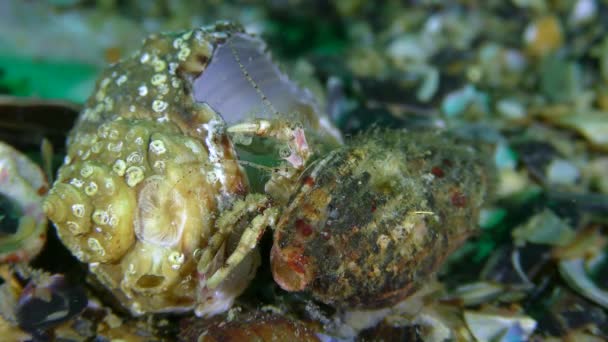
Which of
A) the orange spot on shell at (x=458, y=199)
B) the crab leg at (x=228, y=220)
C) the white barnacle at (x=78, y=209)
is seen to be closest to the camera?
the white barnacle at (x=78, y=209)

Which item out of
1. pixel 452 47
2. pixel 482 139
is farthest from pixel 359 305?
pixel 452 47

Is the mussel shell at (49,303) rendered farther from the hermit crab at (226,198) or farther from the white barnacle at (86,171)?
the white barnacle at (86,171)

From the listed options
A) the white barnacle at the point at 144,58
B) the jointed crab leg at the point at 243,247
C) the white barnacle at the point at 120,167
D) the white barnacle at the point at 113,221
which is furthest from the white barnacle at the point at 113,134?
the jointed crab leg at the point at 243,247

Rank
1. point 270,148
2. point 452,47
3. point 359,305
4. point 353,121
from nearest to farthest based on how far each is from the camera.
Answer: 1. point 359,305
2. point 270,148
3. point 353,121
4. point 452,47

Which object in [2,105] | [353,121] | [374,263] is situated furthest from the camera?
[353,121]

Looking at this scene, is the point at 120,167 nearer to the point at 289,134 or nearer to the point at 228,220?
the point at 228,220

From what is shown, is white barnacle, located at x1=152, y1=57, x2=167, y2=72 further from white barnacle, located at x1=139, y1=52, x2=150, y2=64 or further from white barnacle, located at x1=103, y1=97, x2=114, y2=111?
white barnacle, located at x1=103, y1=97, x2=114, y2=111

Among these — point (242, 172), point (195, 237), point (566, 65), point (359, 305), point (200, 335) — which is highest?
point (566, 65)

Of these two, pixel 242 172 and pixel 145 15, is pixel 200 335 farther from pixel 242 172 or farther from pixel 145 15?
pixel 145 15
